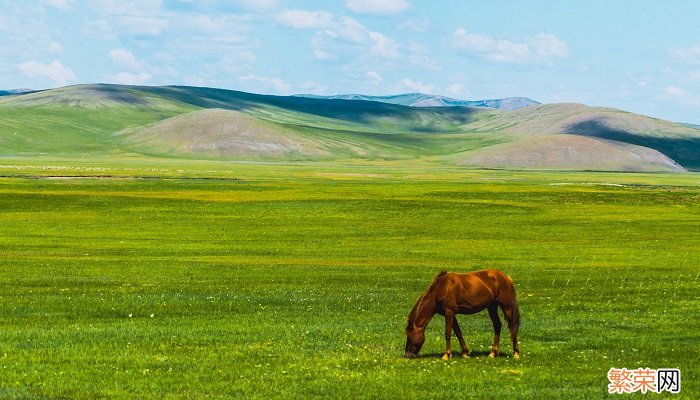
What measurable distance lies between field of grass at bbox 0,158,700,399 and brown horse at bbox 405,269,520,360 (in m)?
0.84

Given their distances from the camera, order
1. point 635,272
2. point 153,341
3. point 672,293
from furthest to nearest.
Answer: point 635,272, point 672,293, point 153,341

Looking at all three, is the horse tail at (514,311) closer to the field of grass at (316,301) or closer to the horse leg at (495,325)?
the horse leg at (495,325)

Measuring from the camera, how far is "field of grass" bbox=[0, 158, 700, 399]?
873 inches

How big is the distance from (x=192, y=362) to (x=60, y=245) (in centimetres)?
4100

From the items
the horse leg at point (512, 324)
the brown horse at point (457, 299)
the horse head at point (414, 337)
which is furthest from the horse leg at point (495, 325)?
the horse head at point (414, 337)

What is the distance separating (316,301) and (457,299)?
1429cm

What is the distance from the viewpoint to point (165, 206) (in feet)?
326

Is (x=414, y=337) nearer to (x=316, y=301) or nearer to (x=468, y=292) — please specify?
(x=468, y=292)

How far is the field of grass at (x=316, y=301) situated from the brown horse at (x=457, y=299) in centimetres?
84

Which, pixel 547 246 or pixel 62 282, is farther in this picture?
pixel 547 246

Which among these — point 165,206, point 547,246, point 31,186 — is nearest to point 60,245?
point 547,246

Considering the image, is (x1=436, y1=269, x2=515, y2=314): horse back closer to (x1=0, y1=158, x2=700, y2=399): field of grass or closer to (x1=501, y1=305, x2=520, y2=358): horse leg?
(x1=501, y1=305, x2=520, y2=358): horse leg

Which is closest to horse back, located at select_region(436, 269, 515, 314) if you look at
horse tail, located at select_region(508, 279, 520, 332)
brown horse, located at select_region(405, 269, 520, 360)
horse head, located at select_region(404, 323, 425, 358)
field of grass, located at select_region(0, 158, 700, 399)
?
brown horse, located at select_region(405, 269, 520, 360)

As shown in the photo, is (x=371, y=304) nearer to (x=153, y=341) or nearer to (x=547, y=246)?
(x=153, y=341)
